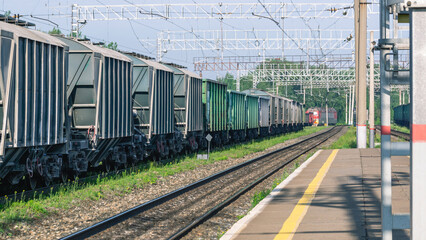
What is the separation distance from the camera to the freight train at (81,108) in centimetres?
1303

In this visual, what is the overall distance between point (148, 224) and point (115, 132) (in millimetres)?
7924

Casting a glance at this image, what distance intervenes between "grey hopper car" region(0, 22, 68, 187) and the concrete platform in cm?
553

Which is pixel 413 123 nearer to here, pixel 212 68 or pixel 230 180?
pixel 230 180

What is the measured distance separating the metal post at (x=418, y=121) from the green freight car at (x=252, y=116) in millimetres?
39101

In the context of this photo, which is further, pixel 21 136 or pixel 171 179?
pixel 171 179

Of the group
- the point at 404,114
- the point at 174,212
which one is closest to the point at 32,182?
the point at 174,212

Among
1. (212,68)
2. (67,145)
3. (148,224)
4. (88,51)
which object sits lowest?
(148,224)

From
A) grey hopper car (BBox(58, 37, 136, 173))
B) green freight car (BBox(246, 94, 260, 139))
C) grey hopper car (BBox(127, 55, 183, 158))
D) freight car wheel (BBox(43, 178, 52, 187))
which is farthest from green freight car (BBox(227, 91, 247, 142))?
freight car wheel (BBox(43, 178, 52, 187))

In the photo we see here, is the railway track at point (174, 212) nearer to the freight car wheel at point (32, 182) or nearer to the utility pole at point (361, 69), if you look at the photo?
the freight car wheel at point (32, 182)

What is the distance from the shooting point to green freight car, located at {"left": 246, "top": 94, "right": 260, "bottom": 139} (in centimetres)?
4441

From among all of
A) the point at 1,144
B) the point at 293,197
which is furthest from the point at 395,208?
the point at 1,144

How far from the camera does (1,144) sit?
12.3 m

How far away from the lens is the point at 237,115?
40281 mm

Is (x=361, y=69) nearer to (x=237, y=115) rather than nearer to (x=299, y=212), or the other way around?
(x=237, y=115)
